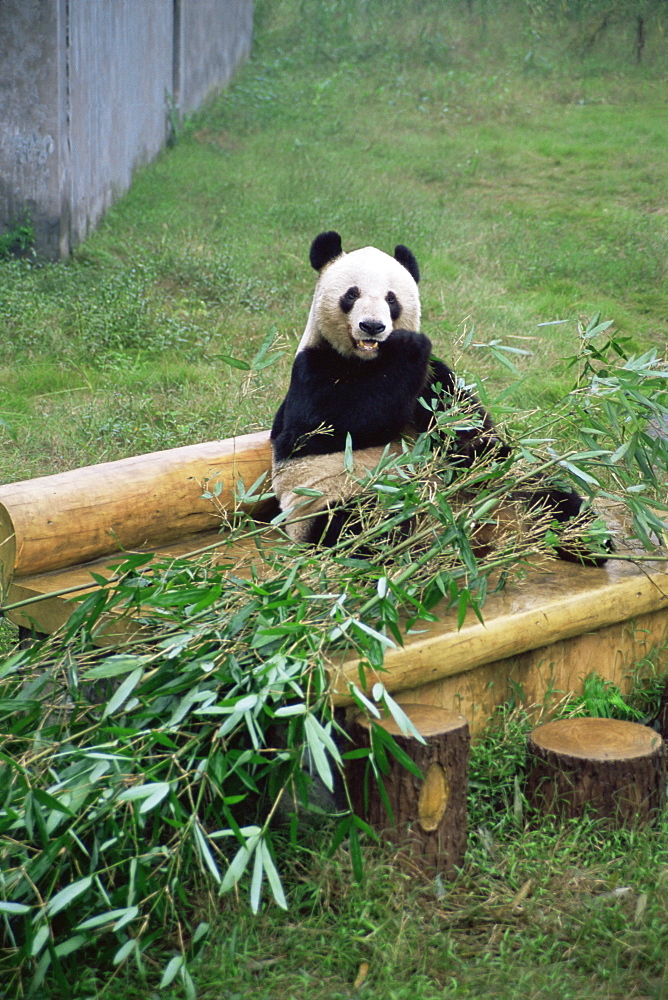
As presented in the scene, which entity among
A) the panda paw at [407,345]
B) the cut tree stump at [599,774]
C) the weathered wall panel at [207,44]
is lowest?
the cut tree stump at [599,774]

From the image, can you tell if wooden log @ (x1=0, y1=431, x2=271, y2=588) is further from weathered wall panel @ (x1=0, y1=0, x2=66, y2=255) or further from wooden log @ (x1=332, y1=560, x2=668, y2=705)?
weathered wall panel @ (x1=0, y1=0, x2=66, y2=255)

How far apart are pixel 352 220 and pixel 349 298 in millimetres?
5743

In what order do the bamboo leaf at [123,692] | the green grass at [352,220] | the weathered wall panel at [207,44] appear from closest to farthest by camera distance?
the bamboo leaf at [123,692] < the green grass at [352,220] < the weathered wall panel at [207,44]

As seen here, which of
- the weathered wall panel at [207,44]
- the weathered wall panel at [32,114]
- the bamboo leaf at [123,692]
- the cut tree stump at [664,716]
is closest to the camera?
the bamboo leaf at [123,692]

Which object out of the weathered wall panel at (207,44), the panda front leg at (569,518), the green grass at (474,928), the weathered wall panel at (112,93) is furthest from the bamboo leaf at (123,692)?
the weathered wall panel at (207,44)

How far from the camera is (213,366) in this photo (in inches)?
252

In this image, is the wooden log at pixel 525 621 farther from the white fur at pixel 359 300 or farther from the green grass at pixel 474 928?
the white fur at pixel 359 300

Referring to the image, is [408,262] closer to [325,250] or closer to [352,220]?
[325,250]

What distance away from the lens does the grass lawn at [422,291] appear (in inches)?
84.2

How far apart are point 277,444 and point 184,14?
897 cm

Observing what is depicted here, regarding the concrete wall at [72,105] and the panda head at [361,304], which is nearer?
the panda head at [361,304]

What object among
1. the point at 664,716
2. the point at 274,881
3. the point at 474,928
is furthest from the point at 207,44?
the point at 274,881

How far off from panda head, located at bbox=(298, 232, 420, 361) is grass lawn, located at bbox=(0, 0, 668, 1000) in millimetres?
418

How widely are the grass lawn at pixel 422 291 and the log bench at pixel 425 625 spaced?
18 centimetres
